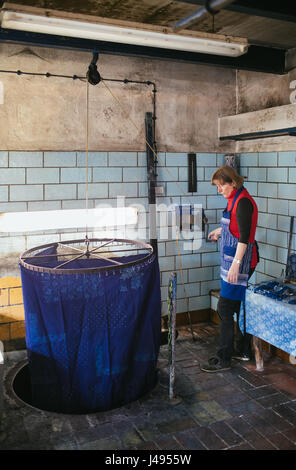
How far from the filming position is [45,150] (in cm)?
467

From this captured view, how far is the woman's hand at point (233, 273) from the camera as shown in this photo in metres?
3.92

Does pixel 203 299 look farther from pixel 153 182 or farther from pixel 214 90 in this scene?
pixel 214 90

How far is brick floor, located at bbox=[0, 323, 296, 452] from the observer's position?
3.07 m

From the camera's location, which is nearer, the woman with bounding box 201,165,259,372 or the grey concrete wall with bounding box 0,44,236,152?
the woman with bounding box 201,165,259,372

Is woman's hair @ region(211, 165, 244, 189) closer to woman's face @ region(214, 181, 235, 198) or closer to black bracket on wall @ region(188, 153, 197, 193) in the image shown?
woman's face @ region(214, 181, 235, 198)

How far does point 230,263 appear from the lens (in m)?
4.08

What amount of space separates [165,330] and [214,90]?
3.05 metres

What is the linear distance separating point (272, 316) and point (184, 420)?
121 cm

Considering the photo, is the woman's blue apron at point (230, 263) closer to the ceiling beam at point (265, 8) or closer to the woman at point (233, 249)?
the woman at point (233, 249)

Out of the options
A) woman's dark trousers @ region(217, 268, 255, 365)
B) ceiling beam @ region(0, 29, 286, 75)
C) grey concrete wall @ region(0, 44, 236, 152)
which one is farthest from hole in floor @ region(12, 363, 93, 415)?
ceiling beam @ region(0, 29, 286, 75)

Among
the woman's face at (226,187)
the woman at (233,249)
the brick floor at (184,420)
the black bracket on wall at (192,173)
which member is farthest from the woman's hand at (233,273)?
the black bracket on wall at (192,173)

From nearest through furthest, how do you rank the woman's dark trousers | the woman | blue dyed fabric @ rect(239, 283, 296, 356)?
blue dyed fabric @ rect(239, 283, 296, 356) < the woman < the woman's dark trousers

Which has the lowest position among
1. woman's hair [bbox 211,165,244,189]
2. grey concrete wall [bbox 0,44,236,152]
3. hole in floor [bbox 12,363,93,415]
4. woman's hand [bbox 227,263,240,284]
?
hole in floor [bbox 12,363,93,415]

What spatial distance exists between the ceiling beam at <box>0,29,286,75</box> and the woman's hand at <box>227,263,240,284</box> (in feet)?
6.81
